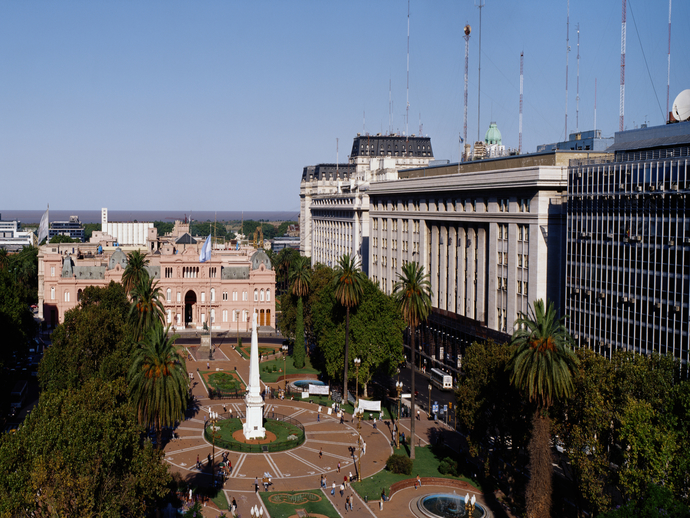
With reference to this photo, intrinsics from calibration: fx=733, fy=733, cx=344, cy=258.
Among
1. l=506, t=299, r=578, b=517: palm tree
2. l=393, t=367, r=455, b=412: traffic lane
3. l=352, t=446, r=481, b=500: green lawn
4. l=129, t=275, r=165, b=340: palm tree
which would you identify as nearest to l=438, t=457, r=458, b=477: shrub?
l=352, t=446, r=481, b=500: green lawn

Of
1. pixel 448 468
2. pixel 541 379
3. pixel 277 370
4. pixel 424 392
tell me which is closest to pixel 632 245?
pixel 541 379

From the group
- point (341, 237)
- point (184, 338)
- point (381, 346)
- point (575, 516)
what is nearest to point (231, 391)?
point (381, 346)

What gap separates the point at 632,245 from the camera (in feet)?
211

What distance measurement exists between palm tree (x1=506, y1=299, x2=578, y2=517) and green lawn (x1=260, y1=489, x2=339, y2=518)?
1530 cm

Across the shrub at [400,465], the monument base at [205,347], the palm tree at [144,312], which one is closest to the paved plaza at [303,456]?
the shrub at [400,465]

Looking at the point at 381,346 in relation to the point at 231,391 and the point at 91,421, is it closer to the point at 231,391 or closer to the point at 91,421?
the point at 231,391

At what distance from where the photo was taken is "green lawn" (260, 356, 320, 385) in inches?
3924

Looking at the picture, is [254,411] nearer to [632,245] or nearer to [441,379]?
[441,379]

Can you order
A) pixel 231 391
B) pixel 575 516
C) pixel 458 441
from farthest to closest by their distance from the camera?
pixel 231 391
pixel 458 441
pixel 575 516

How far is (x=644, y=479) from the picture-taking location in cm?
4459

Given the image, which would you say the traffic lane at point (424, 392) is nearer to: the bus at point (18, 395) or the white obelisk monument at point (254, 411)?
the white obelisk monument at point (254, 411)

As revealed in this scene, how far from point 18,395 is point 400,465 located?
151ft

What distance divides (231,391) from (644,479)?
5801 centimetres

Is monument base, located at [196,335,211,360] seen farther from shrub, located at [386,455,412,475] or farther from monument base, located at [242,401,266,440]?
shrub, located at [386,455,412,475]
